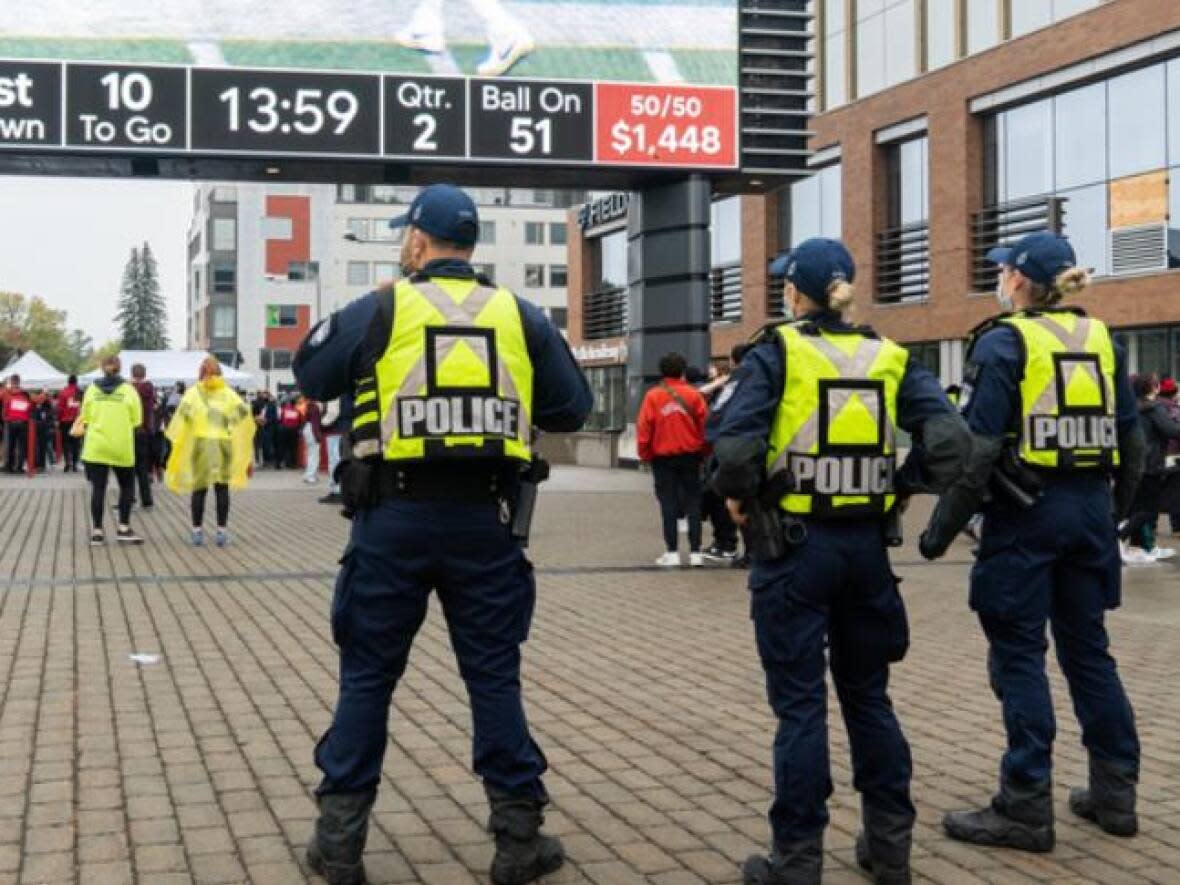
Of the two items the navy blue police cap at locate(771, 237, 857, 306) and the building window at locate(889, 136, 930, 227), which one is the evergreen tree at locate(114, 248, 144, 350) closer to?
the building window at locate(889, 136, 930, 227)

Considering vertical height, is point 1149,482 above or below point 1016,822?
above

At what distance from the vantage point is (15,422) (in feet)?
98.2

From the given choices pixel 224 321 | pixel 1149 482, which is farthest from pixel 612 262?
pixel 224 321

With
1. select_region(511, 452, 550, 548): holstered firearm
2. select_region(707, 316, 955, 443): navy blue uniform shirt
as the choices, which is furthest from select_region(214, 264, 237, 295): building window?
select_region(707, 316, 955, 443): navy blue uniform shirt

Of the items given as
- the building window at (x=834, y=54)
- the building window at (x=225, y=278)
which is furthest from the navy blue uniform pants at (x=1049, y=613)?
the building window at (x=225, y=278)

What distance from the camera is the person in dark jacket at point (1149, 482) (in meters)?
13.1

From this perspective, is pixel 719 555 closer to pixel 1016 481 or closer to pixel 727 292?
pixel 1016 481

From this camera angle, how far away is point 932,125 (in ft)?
98.3

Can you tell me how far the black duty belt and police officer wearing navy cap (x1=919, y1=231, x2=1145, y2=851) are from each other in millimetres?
1356

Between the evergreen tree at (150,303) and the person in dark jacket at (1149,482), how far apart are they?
141422 mm

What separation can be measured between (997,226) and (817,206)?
22.0 ft

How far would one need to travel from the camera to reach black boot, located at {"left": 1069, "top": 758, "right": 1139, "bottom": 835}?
4.66 metres

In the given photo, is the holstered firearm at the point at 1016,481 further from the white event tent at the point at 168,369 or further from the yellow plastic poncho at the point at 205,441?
the white event tent at the point at 168,369

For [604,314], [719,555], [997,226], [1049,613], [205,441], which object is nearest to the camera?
[1049,613]
